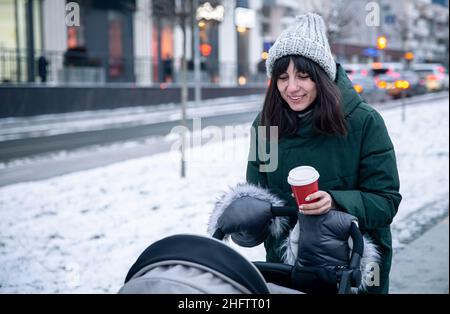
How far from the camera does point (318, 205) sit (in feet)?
7.04

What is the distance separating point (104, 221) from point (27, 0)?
1755 cm

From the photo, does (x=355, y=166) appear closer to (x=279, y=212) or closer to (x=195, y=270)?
(x=279, y=212)

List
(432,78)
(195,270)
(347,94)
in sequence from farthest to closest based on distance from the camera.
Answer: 1. (432,78)
2. (347,94)
3. (195,270)

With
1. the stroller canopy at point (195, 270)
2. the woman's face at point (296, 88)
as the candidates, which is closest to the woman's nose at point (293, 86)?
the woman's face at point (296, 88)

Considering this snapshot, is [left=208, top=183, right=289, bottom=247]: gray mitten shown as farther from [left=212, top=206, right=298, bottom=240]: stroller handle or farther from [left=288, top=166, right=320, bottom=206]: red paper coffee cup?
[left=288, top=166, right=320, bottom=206]: red paper coffee cup

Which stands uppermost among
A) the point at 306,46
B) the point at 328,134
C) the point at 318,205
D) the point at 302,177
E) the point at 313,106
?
the point at 306,46

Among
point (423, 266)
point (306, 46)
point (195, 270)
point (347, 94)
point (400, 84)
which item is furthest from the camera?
point (400, 84)

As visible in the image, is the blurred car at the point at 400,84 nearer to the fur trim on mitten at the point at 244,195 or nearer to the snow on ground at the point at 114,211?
the snow on ground at the point at 114,211

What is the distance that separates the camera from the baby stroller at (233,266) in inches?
67.2

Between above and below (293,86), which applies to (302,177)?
below

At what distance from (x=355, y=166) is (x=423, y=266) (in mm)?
3141

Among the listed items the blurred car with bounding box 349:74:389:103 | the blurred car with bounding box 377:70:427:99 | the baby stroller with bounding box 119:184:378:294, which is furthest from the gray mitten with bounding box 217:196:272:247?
the blurred car with bounding box 377:70:427:99

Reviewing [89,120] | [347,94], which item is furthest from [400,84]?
[347,94]
